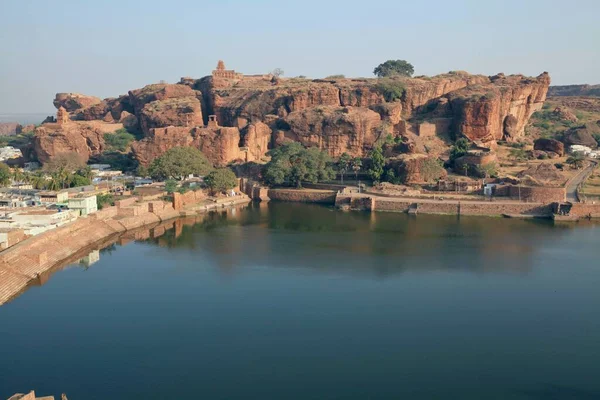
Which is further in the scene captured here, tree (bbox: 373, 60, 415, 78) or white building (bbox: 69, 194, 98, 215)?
tree (bbox: 373, 60, 415, 78)

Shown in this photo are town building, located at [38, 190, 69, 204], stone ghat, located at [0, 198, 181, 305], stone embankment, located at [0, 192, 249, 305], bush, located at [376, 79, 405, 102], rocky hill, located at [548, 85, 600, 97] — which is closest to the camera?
stone ghat, located at [0, 198, 181, 305]

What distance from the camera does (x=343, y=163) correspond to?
1641 inches

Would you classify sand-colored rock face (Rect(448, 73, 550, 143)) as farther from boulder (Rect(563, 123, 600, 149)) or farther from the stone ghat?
the stone ghat

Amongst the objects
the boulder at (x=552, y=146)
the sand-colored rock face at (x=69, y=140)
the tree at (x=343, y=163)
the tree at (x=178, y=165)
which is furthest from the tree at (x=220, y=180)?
the boulder at (x=552, y=146)

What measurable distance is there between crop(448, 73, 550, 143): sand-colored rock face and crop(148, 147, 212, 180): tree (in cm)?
1869

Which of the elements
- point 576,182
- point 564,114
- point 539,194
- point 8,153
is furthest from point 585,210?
point 8,153

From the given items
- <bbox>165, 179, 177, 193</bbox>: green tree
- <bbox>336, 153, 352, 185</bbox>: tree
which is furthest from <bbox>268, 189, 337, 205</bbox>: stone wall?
<bbox>165, 179, 177, 193</bbox>: green tree

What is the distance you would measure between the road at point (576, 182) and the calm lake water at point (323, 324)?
6.58 meters

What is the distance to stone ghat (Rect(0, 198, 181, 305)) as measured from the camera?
21.7 m

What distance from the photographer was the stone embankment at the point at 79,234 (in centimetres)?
2183

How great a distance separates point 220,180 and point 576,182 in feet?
70.4

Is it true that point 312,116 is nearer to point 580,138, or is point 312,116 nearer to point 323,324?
point 580,138

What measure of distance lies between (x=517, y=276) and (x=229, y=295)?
34.6ft

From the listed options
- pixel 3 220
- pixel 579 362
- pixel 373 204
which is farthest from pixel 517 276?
pixel 3 220
